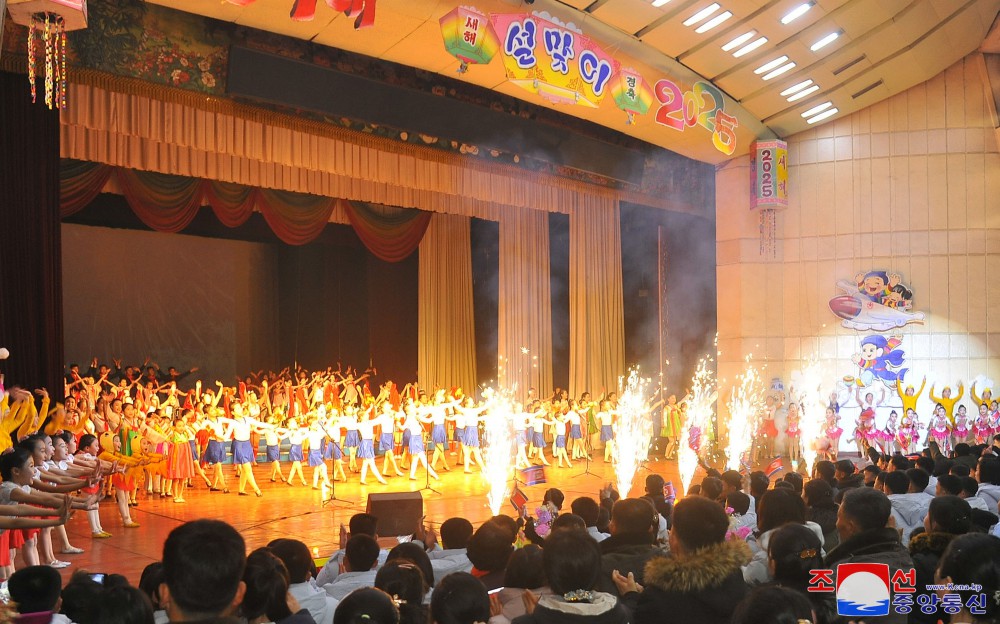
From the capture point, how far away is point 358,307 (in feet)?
58.0

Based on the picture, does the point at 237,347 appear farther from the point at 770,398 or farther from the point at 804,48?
the point at 804,48

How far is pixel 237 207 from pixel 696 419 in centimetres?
863

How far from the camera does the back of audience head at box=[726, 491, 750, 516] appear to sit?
487 centimetres

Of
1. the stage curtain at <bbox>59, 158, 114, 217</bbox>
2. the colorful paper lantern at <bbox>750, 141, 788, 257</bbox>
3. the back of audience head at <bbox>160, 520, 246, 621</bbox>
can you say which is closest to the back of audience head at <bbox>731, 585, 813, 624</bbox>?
the back of audience head at <bbox>160, 520, 246, 621</bbox>

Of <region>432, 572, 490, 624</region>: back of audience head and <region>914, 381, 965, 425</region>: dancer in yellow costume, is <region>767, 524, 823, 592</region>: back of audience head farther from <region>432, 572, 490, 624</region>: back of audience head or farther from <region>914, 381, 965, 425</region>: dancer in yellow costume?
<region>914, 381, 965, 425</region>: dancer in yellow costume

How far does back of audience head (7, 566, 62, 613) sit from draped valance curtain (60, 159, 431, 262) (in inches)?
407

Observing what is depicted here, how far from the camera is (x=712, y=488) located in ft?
17.4

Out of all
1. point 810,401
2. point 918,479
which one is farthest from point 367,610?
point 810,401

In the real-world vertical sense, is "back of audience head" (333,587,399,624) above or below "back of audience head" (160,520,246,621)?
below

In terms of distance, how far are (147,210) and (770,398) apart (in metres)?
10.1

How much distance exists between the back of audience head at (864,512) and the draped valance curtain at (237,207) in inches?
446

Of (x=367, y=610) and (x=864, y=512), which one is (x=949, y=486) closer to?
(x=864, y=512)

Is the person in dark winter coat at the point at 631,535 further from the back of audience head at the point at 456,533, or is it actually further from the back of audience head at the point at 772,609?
the back of audience head at the point at 772,609

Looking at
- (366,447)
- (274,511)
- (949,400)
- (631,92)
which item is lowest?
(274,511)
